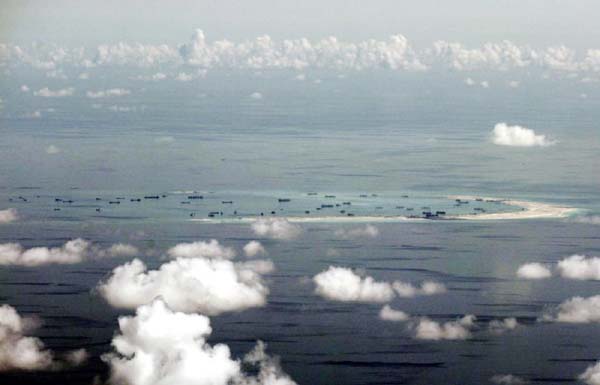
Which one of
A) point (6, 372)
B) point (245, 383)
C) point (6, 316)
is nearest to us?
point (245, 383)

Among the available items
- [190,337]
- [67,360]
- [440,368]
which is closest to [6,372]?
[67,360]

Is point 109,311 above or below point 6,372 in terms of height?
above

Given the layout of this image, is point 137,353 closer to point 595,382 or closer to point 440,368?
point 440,368

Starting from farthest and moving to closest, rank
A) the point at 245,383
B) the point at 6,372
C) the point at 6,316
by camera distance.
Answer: the point at 6,316 → the point at 6,372 → the point at 245,383

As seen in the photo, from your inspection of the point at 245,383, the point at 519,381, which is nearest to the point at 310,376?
the point at 245,383

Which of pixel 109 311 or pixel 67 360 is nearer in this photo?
pixel 67 360

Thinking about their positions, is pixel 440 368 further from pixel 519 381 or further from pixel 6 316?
pixel 6 316

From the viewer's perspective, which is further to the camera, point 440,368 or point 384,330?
point 384,330

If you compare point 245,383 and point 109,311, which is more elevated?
point 109,311
